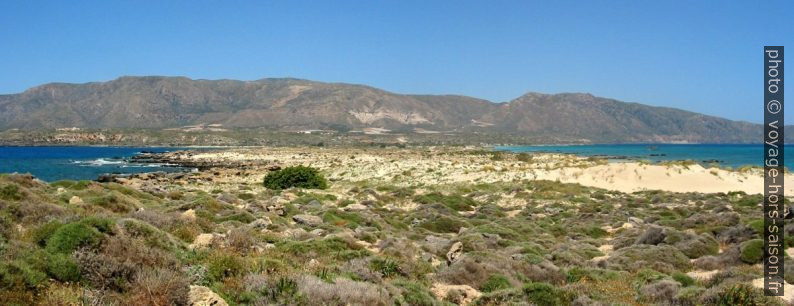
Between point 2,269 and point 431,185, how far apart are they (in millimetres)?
38004

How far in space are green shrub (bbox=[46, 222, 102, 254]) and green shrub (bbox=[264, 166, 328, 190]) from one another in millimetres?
30914

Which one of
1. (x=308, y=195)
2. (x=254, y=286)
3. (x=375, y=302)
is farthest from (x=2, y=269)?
(x=308, y=195)

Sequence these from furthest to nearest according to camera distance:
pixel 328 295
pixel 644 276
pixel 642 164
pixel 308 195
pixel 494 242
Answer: pixel 642 164, pixel 308 195, pixel 494 242, pixel 644 276, pixel 328 295

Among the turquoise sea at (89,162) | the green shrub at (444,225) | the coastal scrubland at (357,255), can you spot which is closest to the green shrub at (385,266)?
the coastal scrubland at (357,255)

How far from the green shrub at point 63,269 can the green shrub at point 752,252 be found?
16.4 metres

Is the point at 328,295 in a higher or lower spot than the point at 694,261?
higher

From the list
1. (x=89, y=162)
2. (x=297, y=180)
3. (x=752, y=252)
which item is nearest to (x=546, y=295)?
(x=752, y=252)

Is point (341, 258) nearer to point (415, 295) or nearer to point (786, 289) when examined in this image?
point (415, 295)

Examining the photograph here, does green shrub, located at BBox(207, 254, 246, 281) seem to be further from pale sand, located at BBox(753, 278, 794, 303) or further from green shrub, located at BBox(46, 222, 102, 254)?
pale sand, located at BBox(753, 278, 794, 303)

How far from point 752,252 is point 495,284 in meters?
8.65

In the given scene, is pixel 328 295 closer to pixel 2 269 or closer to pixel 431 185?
pixel 2 269

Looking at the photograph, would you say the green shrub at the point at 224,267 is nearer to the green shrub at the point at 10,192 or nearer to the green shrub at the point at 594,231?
the green shrub at the point at 10,192

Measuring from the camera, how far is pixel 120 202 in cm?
1845

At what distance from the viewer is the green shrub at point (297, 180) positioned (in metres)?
39.8
